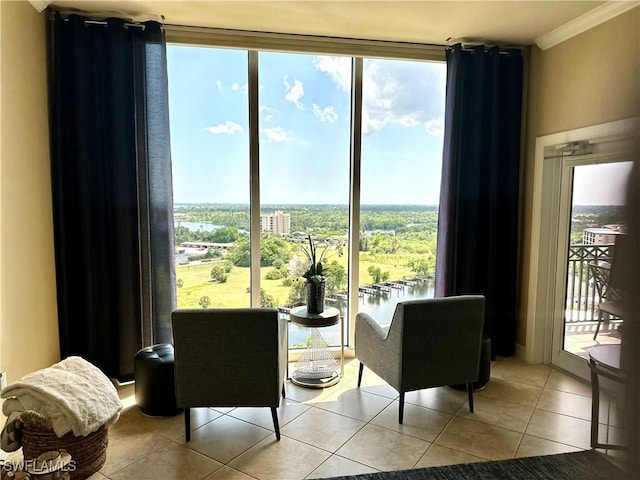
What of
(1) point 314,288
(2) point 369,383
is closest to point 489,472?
(2) point 369,383

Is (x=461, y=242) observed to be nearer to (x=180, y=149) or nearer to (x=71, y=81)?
(x=180, y=149)

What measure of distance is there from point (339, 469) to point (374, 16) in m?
2.89

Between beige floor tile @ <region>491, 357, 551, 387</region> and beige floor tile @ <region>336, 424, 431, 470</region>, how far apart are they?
1313mm

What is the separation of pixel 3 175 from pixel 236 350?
158cm

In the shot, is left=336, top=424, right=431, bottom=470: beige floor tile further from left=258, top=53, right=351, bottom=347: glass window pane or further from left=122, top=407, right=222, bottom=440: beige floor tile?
left=258, top=53, right=351, bottom=347: glass window pane

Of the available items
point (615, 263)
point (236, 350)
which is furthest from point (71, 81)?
point (615, 263)

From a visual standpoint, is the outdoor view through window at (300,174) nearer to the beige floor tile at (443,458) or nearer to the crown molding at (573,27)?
the crown molding at (573,27)

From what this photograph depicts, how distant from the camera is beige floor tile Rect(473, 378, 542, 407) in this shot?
3.08 meters

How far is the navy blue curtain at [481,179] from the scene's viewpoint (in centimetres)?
357

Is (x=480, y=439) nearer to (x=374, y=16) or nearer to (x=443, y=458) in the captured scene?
(x=443, y=458)

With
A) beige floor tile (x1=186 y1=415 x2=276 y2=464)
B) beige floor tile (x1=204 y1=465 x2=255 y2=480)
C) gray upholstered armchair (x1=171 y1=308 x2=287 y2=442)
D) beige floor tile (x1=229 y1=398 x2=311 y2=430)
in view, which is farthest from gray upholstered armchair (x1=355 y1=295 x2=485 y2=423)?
beige floor tile (x1=204 y1=465 x2=255 y2=480)

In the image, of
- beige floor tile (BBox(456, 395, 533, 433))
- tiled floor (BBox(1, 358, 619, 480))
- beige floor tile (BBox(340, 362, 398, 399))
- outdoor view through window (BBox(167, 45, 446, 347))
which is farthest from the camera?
outdoor view through window (BBox(167, 45, 446, 347))

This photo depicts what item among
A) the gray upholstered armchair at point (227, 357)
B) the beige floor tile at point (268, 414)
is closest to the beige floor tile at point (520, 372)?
the beige floor tile at point (268, 414)

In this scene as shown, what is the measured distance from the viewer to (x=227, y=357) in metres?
2.46
